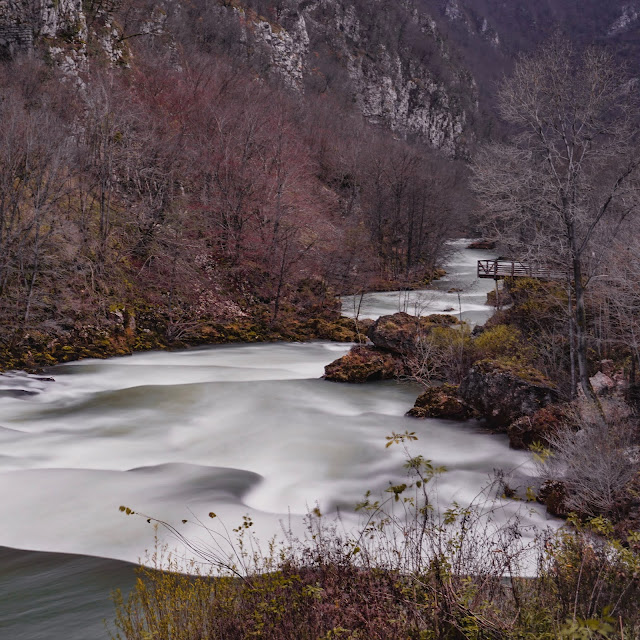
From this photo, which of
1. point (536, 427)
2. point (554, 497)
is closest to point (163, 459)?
point (554, 497)

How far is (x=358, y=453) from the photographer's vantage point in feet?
36.6

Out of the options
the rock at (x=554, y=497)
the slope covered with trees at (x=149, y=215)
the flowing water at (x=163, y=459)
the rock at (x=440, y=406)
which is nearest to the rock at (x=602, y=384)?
the rock at (x=440, y=406)

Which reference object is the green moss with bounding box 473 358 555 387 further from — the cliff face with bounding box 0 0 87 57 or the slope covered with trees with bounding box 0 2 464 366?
the cliff face with bounding box 0 0 87 57

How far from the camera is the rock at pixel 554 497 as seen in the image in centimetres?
805

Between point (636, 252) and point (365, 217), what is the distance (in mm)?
30609

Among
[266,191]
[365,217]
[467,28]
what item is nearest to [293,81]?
[365,217]

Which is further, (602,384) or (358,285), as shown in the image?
(358,285)

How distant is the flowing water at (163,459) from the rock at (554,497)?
0.95ft

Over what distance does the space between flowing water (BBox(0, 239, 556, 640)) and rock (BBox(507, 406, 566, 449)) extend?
34 centimetres

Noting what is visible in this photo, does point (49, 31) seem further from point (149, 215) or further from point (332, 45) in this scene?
point (332, 45)

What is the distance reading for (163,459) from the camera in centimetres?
1038

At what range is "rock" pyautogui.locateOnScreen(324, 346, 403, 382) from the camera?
55.6 feet

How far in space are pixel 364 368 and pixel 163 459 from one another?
318 inches

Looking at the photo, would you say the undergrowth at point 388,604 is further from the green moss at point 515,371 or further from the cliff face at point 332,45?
the cliff face at point 332,45
